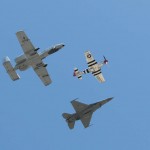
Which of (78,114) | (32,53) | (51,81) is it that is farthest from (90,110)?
(32,53)

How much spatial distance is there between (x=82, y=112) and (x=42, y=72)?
14.1 m

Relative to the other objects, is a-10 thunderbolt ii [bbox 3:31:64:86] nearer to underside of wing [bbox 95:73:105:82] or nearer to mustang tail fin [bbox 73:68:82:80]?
mustang tail fin [bbox 73:68:82:80]

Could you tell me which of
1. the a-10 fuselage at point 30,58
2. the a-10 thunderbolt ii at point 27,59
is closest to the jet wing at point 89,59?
the a-10 thunderbolt ii at point 27,59

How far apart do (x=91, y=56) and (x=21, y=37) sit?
133 ft

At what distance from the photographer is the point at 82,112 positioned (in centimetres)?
11856

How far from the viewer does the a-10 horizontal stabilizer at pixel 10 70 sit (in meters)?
113

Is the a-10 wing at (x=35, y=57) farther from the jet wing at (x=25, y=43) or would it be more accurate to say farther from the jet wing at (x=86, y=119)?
the jet wing at (x=86, y=119)

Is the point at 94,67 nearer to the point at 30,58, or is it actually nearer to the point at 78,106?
the point at 78,106

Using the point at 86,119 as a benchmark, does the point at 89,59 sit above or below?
above

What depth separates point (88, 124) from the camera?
12188 cm

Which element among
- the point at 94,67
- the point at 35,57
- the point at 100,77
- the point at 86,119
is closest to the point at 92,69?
the point at 94,67

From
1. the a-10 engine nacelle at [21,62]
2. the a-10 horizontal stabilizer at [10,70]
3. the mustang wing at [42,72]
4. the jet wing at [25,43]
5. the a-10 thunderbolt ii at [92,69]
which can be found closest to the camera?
the jet wing at [25,43]

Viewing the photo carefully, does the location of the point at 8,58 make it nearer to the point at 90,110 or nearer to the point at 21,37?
the point at 21,37

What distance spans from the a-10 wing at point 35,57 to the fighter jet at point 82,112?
364 inches
